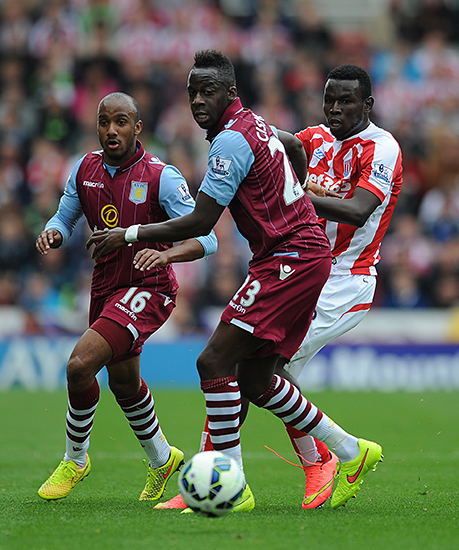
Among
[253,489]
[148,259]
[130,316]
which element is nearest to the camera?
[148,259]

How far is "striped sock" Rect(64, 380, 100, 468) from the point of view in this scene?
556cm

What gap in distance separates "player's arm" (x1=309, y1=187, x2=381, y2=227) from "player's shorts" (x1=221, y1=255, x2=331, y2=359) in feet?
1.15

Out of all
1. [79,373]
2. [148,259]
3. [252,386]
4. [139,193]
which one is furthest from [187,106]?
[148,259]

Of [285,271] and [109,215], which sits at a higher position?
[109,215]

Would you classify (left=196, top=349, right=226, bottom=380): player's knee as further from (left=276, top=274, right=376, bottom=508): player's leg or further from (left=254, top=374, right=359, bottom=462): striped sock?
(left=276, top=274, right=376, bottom=508): player's leg

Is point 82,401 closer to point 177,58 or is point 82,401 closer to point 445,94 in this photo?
point 177,58

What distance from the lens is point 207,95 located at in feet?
16.4

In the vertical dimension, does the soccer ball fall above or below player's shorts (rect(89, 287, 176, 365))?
below

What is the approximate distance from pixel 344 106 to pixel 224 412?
219cm

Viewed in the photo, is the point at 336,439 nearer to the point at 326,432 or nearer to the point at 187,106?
the point at 326,432

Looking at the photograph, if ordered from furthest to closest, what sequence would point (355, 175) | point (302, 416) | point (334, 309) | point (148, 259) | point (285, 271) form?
point (334, 309)
point (355, 175)
point (302, 416)
point (285, 271)
point (148, 259)

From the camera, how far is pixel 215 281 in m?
13.9

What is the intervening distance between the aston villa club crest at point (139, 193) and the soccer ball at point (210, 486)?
6.18 feet

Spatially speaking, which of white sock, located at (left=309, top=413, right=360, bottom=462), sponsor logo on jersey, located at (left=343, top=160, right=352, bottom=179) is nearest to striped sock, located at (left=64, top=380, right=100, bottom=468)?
white sock, located at (left=309, top=413, right=360, bottom=462)
